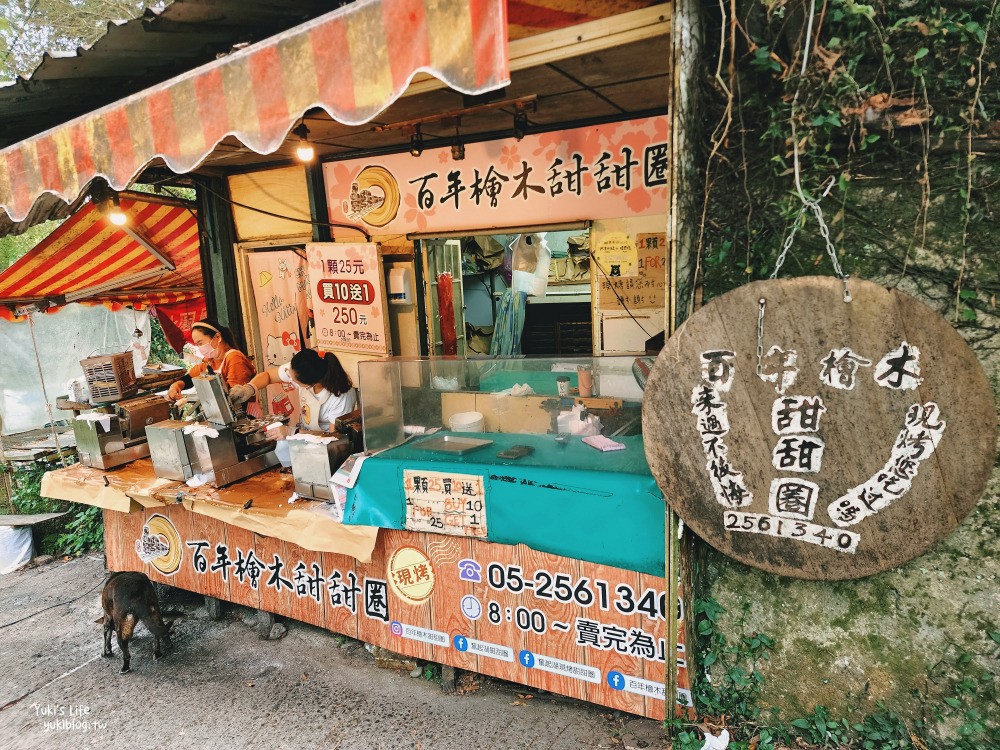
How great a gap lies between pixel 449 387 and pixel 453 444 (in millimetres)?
493

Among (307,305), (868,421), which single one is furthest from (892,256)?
(307,305)

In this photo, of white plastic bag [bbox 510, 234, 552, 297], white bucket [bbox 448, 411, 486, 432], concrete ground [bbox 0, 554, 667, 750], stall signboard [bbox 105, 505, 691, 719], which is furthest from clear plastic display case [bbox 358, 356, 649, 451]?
white plastic bag [bbox 510, 234, 552, 297]

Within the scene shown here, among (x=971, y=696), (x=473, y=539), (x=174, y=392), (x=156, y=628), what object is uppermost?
(x=174, y=392)

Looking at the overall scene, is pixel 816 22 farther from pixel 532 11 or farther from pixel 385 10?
pixel 385 10

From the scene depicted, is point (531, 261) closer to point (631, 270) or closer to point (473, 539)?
point (631, 270)

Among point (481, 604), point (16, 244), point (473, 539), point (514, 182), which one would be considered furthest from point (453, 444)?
point (16, 244)

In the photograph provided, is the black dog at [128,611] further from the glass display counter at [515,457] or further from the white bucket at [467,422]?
the white bucket at [467,422]

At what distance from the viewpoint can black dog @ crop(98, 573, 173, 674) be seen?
14.1 feet

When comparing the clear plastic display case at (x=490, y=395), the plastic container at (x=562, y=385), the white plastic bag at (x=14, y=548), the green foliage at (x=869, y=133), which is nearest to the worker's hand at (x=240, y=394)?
the clear plastic display case at (x=490, y=395)

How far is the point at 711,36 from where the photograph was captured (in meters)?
2.50

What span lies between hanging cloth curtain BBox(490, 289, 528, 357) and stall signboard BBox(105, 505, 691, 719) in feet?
14.3

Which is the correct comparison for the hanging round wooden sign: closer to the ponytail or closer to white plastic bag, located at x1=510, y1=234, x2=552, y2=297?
the ponytail

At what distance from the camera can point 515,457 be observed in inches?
139

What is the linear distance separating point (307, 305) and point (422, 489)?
4495 millimetres
